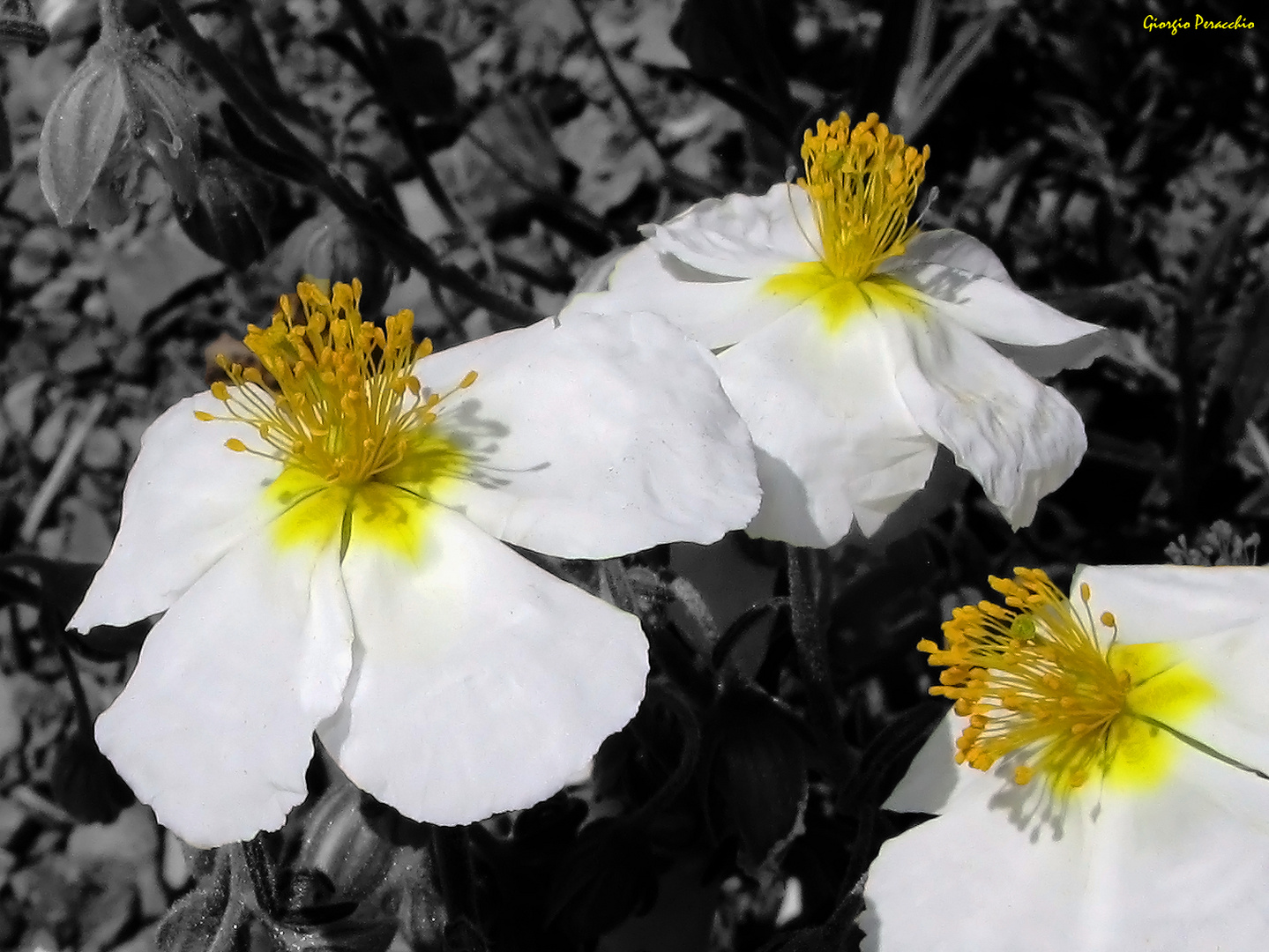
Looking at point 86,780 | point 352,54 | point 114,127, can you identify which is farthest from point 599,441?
point 352,54

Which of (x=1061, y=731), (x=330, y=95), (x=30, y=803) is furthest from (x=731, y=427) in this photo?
(x=330, y=95)

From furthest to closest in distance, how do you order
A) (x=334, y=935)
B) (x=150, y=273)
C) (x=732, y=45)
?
(x=150, y=273) < (x=732, y=45) < (x=334, y=935)

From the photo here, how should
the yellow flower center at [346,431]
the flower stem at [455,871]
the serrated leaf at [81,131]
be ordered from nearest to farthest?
the yellow flower center at [346,431]
the flower stem at [455,871]
the serrated leaf at [81,131]

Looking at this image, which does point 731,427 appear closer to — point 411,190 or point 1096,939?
point 1096,939

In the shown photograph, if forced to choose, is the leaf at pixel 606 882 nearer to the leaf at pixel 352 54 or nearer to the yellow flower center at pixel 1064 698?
the yellow flower center at pixel 1064 698
